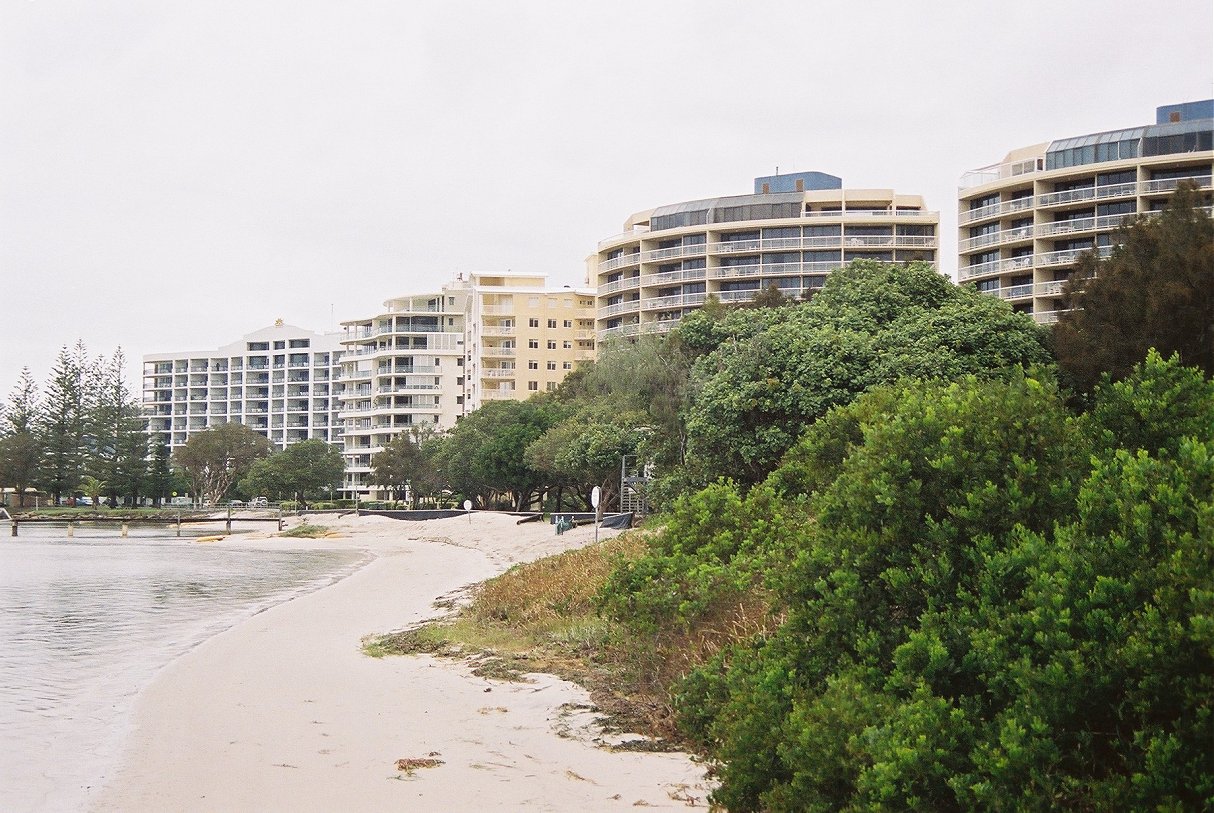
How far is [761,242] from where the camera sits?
78375 millimetres

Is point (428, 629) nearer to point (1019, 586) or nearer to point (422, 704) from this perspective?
point (422, 704)

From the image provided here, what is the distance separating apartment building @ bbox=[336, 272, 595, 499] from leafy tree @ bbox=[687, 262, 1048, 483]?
2836 inches

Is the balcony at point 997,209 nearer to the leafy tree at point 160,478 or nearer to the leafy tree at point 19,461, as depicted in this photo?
the leafy tree at point 160,478

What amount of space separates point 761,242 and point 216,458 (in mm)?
68410

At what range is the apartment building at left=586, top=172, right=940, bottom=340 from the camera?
76.3 m

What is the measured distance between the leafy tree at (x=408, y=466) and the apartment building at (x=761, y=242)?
20.0m

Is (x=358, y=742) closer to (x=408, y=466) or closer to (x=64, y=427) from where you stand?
(x=408, y=466)

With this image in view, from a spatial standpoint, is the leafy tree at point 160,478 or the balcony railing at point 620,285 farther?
the leafy tree at point 160,478

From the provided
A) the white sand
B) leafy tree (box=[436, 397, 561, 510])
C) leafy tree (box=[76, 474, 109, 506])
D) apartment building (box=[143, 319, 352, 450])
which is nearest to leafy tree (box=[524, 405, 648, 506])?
leafy tree (box=[436, 397, 561, 510])

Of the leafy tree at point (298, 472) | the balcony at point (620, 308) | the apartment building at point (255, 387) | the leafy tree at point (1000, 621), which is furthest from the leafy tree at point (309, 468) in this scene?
the leafy tree at point (1000, 621)

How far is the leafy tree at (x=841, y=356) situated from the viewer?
24891 mm

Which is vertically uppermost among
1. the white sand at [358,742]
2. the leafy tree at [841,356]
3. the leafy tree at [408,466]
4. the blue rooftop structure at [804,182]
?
the blue rooftop structure at [804,182]

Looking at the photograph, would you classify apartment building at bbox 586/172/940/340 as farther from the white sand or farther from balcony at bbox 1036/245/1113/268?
the white sand

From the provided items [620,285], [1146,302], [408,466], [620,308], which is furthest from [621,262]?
[1146,302]
